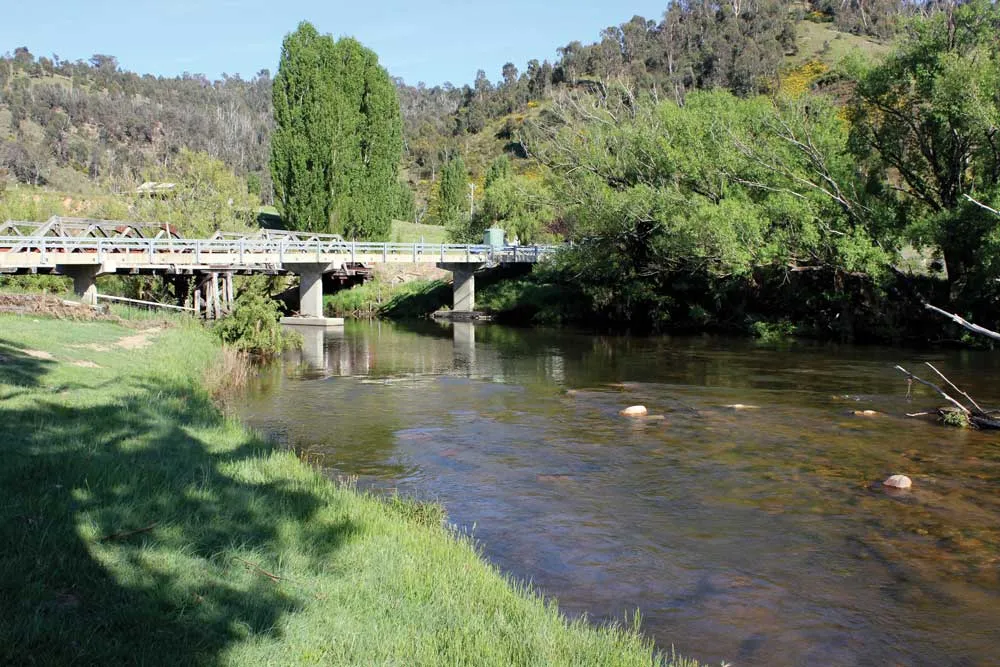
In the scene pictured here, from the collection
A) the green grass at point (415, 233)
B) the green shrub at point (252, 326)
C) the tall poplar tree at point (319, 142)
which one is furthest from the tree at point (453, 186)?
the green shrub at point (252, 326)

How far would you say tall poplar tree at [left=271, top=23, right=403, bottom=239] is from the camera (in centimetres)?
5669

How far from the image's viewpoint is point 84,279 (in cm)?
2947

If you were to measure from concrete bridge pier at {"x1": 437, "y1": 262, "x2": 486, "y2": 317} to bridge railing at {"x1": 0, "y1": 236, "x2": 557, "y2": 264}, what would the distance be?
2.46 feet

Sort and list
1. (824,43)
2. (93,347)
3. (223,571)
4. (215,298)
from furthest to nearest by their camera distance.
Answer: (824,43) < (215,298) < (93,347) < (223,571)

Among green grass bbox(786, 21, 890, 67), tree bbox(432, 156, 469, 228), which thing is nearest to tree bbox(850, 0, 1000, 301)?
tree bbox(432, 156, 469, 228)

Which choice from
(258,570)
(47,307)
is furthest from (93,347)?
(258,570)

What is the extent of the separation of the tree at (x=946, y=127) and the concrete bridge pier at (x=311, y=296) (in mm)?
24447

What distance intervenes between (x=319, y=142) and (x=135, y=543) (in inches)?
2072

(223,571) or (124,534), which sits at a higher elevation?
(124,534)

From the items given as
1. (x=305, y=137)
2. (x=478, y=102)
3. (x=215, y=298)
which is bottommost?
(x=215, y=298)

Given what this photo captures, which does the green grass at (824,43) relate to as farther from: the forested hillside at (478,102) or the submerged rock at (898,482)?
the submerged rock at (898,482)

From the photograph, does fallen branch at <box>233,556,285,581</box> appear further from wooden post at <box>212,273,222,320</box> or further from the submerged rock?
wooden post at <box>212,273,222,320</box>

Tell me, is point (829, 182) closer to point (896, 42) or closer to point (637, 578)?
point (896, 42)

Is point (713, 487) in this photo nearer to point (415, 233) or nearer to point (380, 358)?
point (380, 358)
